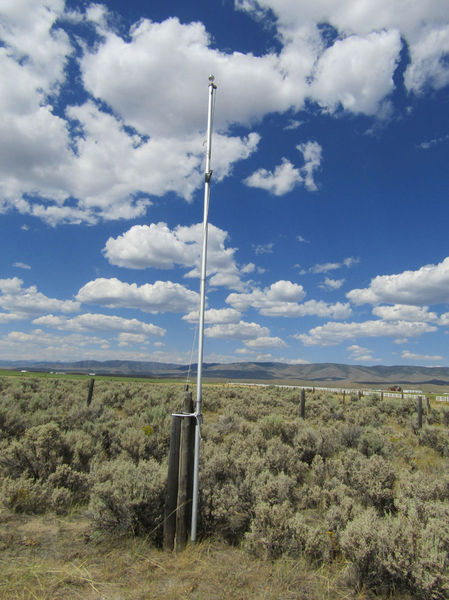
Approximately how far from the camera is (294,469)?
28.5ft

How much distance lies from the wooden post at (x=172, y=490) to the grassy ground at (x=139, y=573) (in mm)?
248

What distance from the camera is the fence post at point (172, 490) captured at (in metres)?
5.44

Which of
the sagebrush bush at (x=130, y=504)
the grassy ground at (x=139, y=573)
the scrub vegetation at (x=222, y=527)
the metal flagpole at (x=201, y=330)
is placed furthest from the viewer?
the sagebrush bush at (x=130, y=504)

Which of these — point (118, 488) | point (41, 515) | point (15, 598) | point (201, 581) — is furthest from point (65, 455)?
point (201, 581)

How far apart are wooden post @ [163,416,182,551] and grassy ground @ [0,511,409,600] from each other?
0.25m

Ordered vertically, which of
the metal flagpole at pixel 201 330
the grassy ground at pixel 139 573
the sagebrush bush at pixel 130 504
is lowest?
the grassy ground at pixel 139 573

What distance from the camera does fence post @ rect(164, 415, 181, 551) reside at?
5.44 metres

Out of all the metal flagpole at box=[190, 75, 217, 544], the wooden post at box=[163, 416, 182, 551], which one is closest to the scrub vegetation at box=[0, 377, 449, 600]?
the wooden post at box=[163, 416, 182, 551]

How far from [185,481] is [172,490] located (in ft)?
0.80

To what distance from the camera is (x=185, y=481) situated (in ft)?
18.4

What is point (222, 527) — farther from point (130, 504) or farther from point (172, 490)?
point (130, 504)

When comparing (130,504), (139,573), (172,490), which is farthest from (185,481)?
(139,573)

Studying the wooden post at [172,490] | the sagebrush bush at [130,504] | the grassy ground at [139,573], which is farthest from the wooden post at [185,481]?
the sagebrush bush at [130,504]

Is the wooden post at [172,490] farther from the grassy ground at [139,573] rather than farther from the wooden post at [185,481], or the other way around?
the grassy ground at [139,573]
